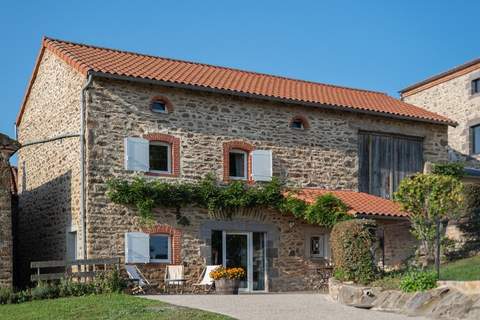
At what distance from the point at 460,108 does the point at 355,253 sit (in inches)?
648

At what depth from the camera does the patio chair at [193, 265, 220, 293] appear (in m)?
19.2

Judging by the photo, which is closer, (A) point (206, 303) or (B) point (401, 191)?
(A) point (206, 303)

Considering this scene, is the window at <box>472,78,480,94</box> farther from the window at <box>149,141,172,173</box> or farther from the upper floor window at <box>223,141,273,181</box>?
the window at <box>149,141,172,173</box>

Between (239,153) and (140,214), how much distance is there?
371cm

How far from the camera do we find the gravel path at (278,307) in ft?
43.7

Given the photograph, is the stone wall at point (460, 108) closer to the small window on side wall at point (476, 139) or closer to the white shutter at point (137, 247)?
the small window on side wall at point (476, 139)

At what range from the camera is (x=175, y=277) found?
63.3 ft

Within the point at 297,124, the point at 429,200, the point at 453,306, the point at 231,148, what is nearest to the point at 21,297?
the point at 231,148

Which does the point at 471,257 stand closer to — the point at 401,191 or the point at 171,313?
the point at 401,191

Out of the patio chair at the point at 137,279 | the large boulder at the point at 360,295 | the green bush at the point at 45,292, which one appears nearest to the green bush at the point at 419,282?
the large boulder at the point at 360,295

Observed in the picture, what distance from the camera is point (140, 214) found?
63.2ft

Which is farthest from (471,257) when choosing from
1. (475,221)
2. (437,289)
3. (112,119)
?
(112,119)

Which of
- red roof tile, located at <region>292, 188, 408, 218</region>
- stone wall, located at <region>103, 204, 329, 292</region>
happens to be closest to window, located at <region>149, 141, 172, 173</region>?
stone wall, located at <region>103, 204, 329, 292</region>

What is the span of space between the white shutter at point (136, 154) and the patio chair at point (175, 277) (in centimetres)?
272
